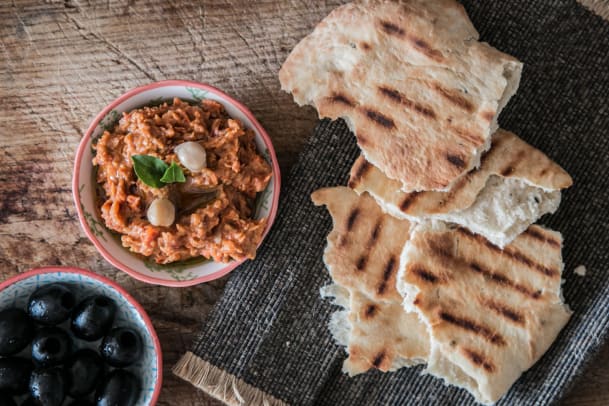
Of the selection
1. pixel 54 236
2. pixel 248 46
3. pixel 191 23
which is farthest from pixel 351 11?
pixel 54 236

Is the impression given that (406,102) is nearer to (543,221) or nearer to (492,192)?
(492,192)

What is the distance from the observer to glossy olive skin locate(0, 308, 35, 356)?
2459mm

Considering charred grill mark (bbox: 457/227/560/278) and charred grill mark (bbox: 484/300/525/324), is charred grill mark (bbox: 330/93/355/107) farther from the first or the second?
charred grill mark (bbox: 484/300/525/324)

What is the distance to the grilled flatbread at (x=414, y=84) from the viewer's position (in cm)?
243

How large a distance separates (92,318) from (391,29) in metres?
1.54

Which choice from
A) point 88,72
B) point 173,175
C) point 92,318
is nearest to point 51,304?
point 92,318

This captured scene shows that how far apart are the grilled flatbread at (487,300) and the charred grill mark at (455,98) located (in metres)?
0.47

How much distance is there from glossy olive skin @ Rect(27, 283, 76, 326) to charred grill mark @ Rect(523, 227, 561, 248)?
1.78 metres

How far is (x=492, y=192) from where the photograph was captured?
8.39ft

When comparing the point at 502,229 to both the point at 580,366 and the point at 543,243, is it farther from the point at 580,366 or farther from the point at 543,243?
the point at 580,366

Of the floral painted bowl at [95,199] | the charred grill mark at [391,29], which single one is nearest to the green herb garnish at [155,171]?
the floral painted bowl at [95,199]

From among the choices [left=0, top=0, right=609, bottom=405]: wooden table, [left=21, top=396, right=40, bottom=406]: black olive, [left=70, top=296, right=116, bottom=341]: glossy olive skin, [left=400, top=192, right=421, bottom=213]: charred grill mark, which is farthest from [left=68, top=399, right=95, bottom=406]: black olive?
[left=400, top=192, right=421, bottom=213]: charred grill mark

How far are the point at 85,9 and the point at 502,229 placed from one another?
6.38ft

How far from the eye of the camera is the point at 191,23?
2.82 m
